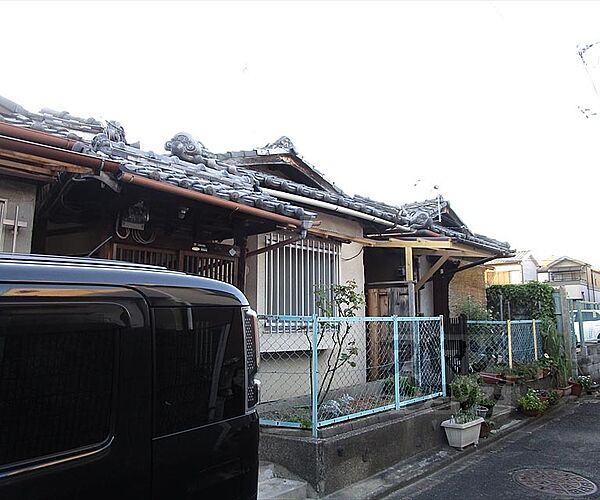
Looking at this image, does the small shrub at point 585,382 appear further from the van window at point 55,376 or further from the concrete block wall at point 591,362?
the van window at point 55,376

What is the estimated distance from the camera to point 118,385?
2.05 metres

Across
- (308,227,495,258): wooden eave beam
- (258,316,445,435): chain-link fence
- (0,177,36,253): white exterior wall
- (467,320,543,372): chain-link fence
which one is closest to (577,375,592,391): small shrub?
(467,320,543,372): chain-link fence

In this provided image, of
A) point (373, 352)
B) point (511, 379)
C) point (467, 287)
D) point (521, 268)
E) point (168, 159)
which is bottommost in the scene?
point (511, 379)

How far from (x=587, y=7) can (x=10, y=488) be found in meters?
8.66

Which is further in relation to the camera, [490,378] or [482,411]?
[490,378]

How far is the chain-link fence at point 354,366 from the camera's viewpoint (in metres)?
6.38

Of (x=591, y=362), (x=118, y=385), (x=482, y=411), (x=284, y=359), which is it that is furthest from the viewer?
(x=591, y=362)

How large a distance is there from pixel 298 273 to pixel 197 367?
557cm

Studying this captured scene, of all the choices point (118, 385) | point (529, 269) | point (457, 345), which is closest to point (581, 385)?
point (457, 345)

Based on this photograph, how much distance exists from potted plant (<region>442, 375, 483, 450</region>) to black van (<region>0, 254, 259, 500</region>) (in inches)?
192

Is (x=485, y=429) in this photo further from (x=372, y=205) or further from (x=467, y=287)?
(x=467, y=287)

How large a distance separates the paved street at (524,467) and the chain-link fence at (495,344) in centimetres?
165

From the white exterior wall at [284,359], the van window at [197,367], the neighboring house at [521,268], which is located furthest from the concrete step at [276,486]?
the neighboring house at [521,268]

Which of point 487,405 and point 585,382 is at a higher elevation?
point 487,405
